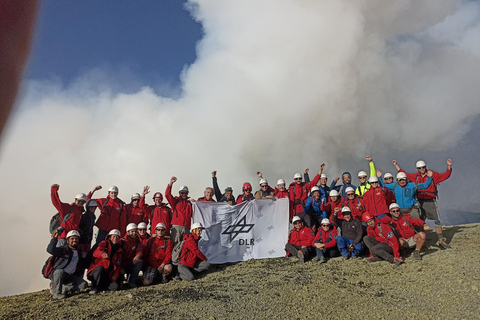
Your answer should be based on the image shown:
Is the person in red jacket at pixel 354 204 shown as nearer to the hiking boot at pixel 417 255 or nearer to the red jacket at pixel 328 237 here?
the red jacket at pixel 328 237

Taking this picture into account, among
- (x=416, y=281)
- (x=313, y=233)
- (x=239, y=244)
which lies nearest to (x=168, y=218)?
(x=239, y=244)

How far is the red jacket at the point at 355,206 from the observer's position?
12.7 meters

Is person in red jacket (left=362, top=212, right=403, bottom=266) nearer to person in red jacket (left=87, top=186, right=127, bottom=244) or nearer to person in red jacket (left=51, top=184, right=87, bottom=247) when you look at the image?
person in red jacket (left=87, top=186, right=127, bottom=244)

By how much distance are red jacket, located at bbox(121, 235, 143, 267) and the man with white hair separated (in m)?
1.35

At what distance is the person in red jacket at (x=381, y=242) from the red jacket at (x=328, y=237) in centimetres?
111

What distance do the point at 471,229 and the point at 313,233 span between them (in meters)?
8.03

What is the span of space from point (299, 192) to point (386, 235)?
13.9 ft

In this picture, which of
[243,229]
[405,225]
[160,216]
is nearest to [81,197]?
[160,216]

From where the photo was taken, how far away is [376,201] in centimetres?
1220

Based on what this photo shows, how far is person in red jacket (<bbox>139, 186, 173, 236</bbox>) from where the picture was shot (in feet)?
41.5

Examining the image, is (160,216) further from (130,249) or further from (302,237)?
(302,237)

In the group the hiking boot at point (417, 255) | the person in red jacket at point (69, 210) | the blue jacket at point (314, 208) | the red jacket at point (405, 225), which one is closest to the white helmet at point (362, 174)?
the blue jacket at point (314, 208)

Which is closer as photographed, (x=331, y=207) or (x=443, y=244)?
(x=443, y=244)

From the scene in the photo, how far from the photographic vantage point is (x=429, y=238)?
13078 millimetres
